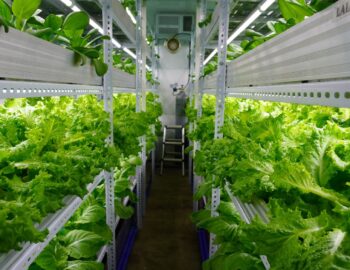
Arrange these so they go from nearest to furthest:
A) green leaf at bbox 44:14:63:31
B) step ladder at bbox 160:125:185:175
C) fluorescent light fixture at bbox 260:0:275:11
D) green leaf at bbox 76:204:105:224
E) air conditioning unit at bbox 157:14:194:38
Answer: green leaf at bbox 44:14:63:31
green leaf at bbox 76:204:105:224
fluorescent light fixture at bbox 260:0:275:11
air conditioning unit at bbox 157:14:194:38
step ladder at bbox 160:125:185:175

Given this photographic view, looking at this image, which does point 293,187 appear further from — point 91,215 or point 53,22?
point 91,215

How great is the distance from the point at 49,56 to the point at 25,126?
0.42 meters

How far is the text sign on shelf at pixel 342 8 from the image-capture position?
2.21ft

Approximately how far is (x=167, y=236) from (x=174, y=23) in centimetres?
483

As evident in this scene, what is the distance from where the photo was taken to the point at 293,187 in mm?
903

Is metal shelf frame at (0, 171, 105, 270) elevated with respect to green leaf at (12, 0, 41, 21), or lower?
lower

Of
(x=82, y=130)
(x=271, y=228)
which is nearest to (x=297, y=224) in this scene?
(x=271, y=228)

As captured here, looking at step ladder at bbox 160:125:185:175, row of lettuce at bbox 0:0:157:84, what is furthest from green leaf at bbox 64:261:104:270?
step ladder at bbox 160:125:185:175

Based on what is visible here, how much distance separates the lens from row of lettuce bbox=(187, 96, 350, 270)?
0.67 metres

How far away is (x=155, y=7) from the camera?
6.46 m

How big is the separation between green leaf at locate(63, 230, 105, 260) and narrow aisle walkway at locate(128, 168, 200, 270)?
1.75 m

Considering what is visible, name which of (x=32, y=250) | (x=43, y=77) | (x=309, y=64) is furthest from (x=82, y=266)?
(x=309, y=64)

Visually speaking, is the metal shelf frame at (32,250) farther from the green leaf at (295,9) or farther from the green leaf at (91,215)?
the green leaf at (295,9)

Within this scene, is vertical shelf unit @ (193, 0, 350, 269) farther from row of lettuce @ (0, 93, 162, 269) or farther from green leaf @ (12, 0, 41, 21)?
green leaf @ (12, 0, 41, 21)
